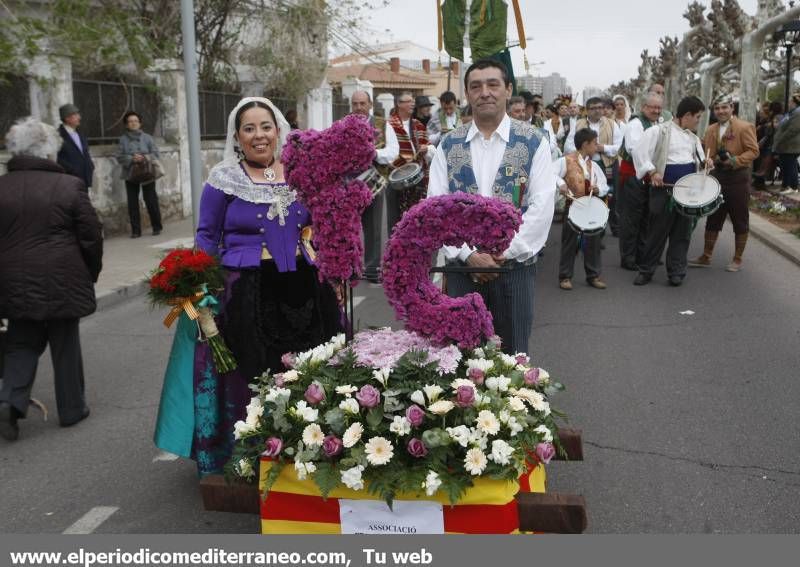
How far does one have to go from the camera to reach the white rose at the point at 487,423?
2818mm

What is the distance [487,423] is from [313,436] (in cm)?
58

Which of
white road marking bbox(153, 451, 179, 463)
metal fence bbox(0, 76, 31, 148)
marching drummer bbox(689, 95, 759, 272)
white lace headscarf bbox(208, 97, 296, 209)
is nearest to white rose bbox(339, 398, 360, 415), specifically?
white lace headscarf bbox(208, 97, 296, 209)

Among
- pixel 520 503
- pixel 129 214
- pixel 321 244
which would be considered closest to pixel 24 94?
pixel 129 214

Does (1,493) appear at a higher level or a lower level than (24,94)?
lower

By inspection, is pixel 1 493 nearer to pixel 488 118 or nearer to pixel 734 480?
pixel 488 118

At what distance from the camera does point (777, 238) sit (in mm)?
12578

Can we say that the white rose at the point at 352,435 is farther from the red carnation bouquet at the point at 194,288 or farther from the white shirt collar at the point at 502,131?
the white shirt collar at the point at 502,131

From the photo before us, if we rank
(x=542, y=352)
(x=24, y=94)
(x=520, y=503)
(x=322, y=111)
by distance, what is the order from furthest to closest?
(x=322, y=111) → (x=24, y=94) → (x=542, y=352) → (x=520, y=503)

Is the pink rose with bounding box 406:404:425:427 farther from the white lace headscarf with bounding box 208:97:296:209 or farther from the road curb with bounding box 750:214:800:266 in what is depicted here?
the road curb with bounding box 750:214:800:266

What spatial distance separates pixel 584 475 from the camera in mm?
4594

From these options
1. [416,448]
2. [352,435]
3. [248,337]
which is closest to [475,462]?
[416,448]

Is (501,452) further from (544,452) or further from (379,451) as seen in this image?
(379,451)

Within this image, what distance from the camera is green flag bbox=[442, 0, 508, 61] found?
32.0 ft

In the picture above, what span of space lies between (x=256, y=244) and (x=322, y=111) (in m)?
22.3
